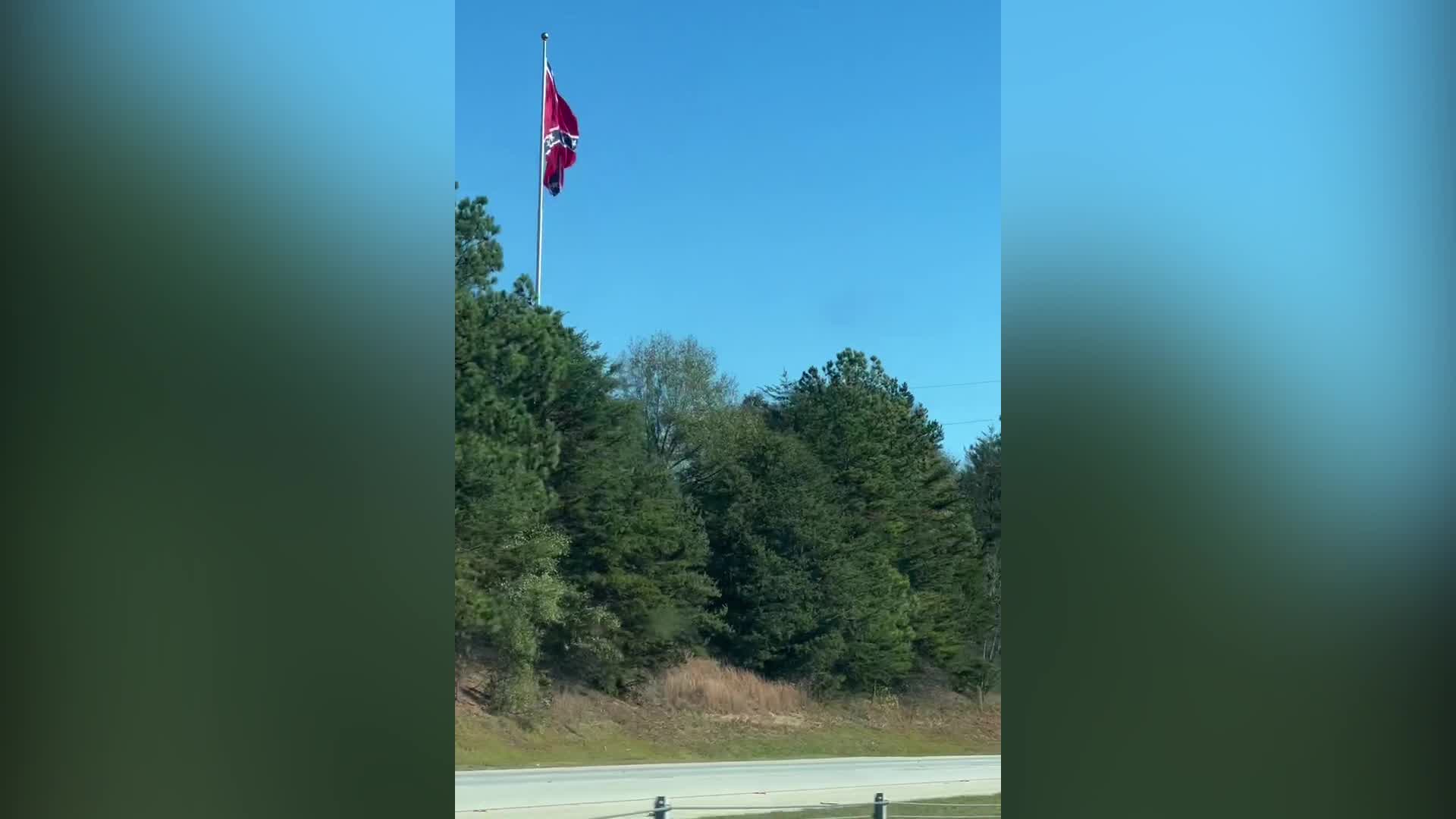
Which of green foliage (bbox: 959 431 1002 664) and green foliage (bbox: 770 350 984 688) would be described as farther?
green foliage (bbox: 959 431 1002 664)

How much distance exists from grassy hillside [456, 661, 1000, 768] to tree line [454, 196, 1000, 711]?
0.83 ft

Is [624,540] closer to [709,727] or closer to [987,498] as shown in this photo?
[709,727]

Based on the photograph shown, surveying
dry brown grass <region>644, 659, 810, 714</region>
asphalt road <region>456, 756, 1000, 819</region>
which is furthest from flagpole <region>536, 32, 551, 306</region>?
asphalt road <region>456, 756, 1000, 819</region>

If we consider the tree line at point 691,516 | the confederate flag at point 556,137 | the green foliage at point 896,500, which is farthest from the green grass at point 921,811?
the confederate flag at point 556,137

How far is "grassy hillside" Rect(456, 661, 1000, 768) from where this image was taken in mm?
12523

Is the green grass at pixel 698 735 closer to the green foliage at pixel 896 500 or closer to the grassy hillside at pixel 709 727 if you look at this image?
the grassy hillside at pixel 709 727

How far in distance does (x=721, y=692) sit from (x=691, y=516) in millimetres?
2076

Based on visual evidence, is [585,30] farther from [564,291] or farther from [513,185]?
[564,291]

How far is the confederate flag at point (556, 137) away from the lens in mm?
13406

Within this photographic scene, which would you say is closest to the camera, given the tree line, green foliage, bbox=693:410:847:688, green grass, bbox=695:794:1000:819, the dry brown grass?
green grass, bbox=695:794:1000:819

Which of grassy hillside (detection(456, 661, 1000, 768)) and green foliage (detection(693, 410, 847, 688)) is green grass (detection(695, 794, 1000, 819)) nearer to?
grassy hillside (detection(456, 661, 1000, 768))

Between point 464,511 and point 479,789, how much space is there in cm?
262

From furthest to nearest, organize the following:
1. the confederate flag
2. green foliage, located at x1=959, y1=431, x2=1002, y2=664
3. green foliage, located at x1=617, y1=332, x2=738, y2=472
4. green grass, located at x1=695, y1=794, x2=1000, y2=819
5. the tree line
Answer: green foliage, located at x1=959, y1=431, x2=1002, y2=664
green foliage, located at x1=617, y1=332, x2=738, y2=472
the confederate flag
the tree line
green grass, located at x1=695, y1=794, x2=1000, y2=819

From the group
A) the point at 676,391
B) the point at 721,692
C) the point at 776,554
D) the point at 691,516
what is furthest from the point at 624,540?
the point at 676,391
